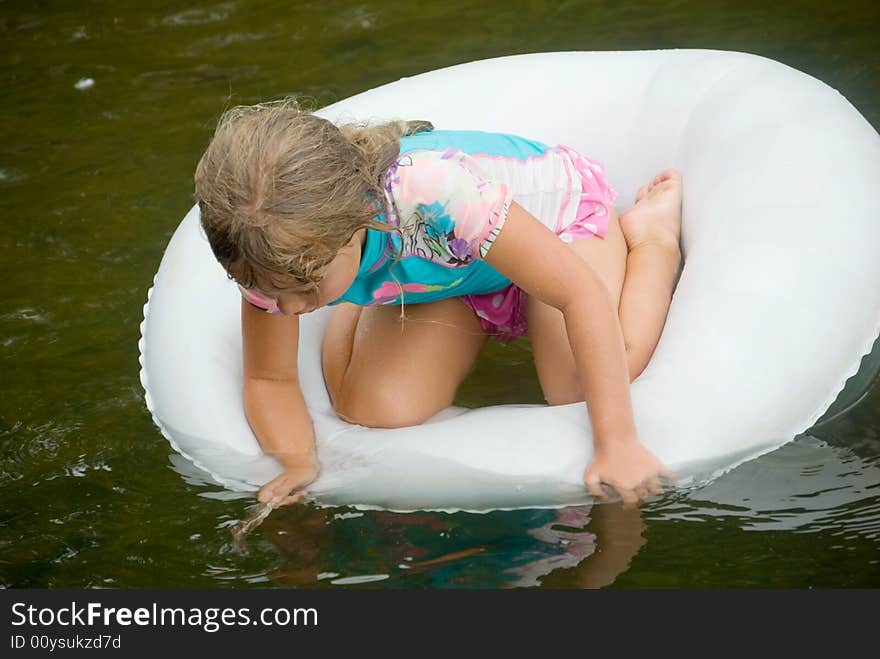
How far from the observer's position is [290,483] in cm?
187

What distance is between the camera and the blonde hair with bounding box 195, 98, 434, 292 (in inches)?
63.1

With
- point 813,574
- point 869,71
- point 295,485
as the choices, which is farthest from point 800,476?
point 869,71

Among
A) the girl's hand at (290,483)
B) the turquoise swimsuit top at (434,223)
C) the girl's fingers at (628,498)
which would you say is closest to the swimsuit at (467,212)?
the turquoise swimsuit top at (434,223)

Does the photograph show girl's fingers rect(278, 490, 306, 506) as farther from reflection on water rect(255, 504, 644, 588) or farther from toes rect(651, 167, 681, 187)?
toes rect(651, 167, 681, 187)

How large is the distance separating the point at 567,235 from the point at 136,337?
97 centimetres

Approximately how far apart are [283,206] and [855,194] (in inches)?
36.4

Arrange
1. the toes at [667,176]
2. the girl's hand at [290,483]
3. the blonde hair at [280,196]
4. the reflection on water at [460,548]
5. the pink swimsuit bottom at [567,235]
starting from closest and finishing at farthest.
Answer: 1. the blonde hair at [280,196]
2. the reflection on water at [460,548]
3. the girl's hand at [290,483]
4. the pink swimsuit bottom at [567,235]
5. the toes at [667,176]

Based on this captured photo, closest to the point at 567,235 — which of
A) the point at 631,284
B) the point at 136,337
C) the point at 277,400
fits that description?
the point at 631,284

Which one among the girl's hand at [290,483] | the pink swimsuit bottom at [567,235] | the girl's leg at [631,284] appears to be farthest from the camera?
the pink swimsuit bottom at [567,235]

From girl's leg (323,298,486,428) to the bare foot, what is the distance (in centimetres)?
30

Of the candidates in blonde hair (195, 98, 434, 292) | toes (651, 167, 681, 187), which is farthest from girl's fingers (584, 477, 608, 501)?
toes (651, 167, 681, 187)

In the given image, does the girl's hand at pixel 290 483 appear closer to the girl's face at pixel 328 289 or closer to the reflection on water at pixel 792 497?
the girl's face at pixel 328 289

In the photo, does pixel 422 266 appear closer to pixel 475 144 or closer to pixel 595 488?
pixel 475 144

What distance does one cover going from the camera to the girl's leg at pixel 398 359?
6.44ft
